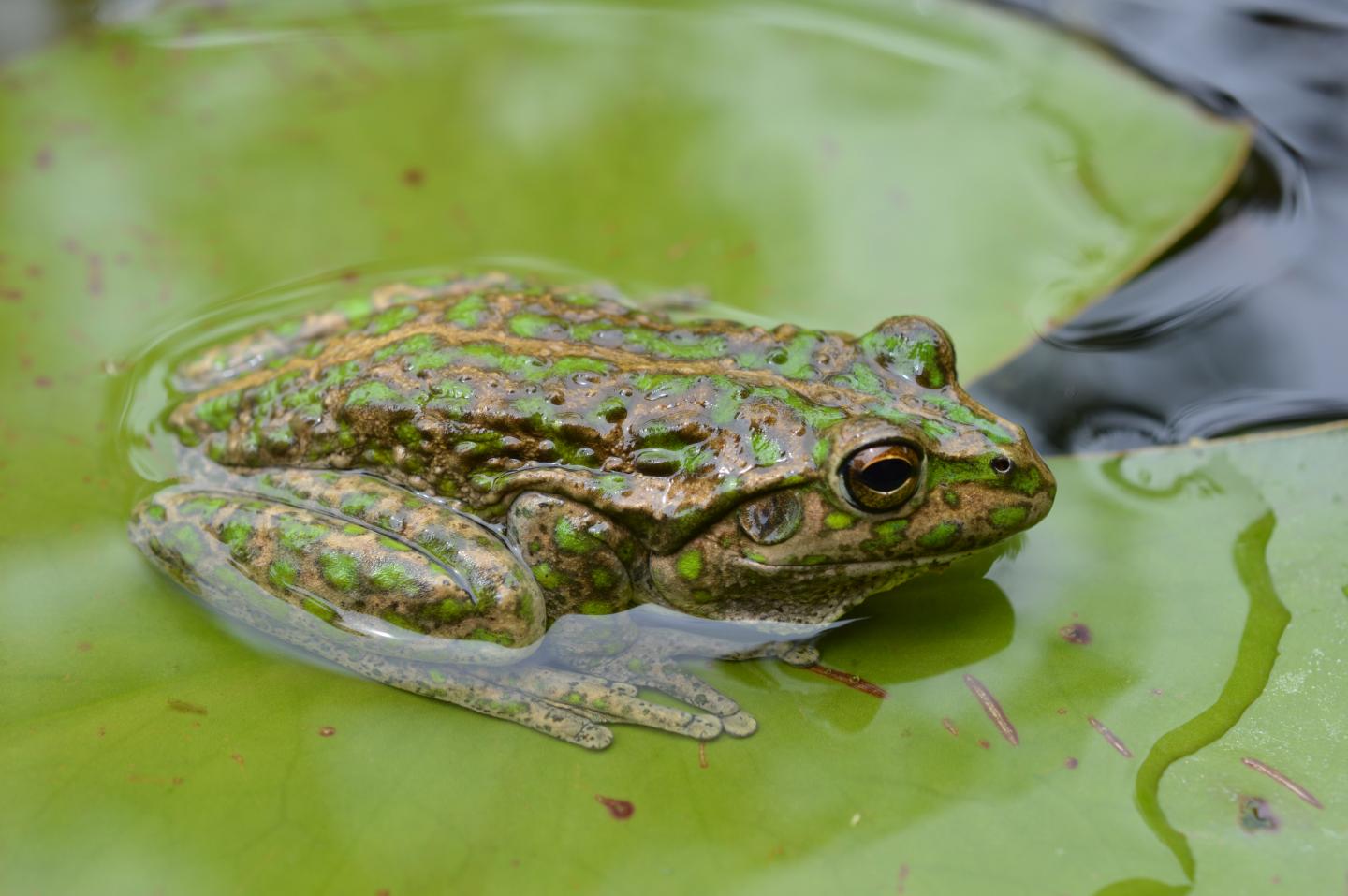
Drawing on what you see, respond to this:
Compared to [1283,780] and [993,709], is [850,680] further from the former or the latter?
[1283,780]

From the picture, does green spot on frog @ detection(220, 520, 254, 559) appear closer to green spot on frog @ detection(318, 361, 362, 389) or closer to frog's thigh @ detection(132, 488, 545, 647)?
frog's thigh @ detection(132, 488, 545, 647)

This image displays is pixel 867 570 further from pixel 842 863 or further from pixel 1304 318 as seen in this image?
pixel 1304 318

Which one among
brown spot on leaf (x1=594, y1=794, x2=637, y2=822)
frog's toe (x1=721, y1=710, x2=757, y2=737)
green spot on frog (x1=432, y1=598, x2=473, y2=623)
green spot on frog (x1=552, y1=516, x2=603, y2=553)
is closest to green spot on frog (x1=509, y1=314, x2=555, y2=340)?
green spot on frog (x1=552, y1=516, x2=603, y2=553)

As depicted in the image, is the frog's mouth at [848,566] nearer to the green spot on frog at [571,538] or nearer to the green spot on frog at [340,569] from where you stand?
the green spot on frog at [571,538]

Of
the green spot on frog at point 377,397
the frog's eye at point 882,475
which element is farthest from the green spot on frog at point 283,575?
the frog's eye at point 882,475

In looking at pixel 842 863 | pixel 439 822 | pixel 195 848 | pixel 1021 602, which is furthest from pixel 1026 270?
pixel 195 848
